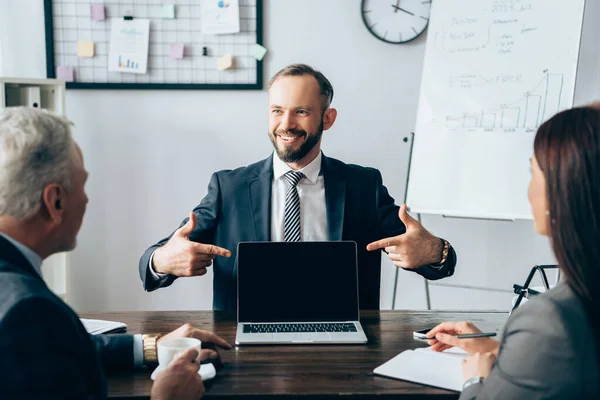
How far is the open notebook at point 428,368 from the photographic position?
1284 mm

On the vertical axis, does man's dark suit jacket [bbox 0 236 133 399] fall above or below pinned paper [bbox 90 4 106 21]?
below

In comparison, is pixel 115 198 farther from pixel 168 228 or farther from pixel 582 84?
pixel 582 84

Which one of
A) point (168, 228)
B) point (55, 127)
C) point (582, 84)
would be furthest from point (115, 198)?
point (582, 84)

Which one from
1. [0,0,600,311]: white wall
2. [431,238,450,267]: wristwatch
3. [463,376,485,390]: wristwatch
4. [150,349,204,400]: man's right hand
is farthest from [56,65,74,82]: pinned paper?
[463,376,485,390]: wristwatch

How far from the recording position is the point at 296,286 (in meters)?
1.64

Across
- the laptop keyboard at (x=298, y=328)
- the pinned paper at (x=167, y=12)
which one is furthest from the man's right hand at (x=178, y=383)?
the pinned paper at (x=167, y=12)

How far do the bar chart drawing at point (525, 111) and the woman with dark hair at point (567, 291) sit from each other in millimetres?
1721

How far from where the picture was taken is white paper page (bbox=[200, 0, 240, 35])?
3104 millimetres

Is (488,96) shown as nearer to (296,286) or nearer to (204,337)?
(296,286)

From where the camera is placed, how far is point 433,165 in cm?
288

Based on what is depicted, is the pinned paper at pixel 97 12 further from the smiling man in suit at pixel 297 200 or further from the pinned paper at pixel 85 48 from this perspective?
the smiling man in suit at pixel 297 200

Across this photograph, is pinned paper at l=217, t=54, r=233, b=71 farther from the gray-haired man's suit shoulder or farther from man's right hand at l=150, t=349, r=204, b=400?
the gray-haired man's suit shoulder

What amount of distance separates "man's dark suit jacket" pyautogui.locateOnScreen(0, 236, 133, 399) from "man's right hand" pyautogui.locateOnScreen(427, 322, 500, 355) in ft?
2.62

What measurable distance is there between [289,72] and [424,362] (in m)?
1.16
